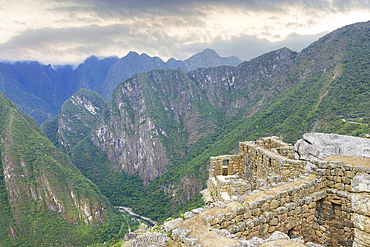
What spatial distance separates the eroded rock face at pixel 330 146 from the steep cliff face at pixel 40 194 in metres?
117

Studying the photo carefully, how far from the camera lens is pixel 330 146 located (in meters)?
11.7

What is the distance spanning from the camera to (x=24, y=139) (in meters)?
131

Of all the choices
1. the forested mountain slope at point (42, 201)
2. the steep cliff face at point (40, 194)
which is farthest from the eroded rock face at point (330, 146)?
the steep cliff face at point (40, 194)

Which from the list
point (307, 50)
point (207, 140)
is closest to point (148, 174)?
point (207, 140)

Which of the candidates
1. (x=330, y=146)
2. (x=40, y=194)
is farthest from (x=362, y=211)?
(x=40, y=194)

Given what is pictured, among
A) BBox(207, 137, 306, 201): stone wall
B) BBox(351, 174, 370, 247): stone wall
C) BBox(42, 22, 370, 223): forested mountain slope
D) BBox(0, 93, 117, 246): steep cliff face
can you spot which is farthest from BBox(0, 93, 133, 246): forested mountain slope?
BBox(351, 174, 370, 247): stone wall

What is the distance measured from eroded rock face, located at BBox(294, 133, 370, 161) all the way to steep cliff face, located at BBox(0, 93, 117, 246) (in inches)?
4588

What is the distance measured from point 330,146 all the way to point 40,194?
141824 mm

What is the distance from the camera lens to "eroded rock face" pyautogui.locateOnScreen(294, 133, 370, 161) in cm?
1084

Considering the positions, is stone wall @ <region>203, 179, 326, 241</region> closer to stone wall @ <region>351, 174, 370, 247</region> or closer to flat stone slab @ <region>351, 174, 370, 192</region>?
stone wall @ <region>351, 174, 370, 247</region>

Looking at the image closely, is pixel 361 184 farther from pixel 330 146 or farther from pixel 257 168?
pixel 330 146

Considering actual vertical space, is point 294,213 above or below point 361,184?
below

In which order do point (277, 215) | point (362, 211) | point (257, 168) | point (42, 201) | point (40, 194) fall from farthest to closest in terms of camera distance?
point (40, 194)
point (42, 201)
point (257, 168)
point (277, 215)
point (362, 211)

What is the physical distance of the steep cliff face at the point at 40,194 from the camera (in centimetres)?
9912
